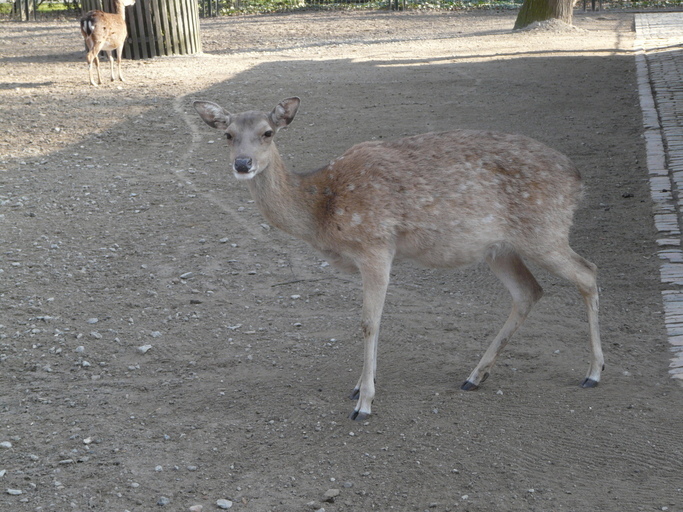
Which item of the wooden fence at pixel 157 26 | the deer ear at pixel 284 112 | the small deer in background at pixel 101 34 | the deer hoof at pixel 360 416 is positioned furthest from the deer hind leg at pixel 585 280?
the wooden fence at pixel 157 26

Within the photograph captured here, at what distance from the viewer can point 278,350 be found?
5.40 m

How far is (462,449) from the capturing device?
422cm

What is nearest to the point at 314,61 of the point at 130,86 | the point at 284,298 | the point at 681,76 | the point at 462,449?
the point at 130,86

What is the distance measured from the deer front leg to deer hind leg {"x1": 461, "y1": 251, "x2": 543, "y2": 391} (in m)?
0.66

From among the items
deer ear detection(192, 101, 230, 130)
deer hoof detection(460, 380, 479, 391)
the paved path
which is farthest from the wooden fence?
deer hoof detection(460, 380, 479, 391)

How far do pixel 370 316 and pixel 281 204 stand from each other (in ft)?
2.72

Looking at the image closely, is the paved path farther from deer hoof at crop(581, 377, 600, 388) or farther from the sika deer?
the sika deer

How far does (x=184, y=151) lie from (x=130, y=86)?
3832 mm

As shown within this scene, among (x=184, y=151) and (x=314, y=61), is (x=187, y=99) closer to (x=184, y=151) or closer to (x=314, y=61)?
(x=184, y=151)

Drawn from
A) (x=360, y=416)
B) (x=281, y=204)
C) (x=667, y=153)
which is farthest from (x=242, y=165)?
(x=667, y=153)

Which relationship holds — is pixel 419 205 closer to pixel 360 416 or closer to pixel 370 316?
pixel 370 316

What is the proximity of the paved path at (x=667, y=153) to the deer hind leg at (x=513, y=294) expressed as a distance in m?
0.93

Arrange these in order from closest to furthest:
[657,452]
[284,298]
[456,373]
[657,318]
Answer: [657,452], [456,373], [657,318], [284,298]

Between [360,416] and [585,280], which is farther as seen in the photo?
[585,280]
